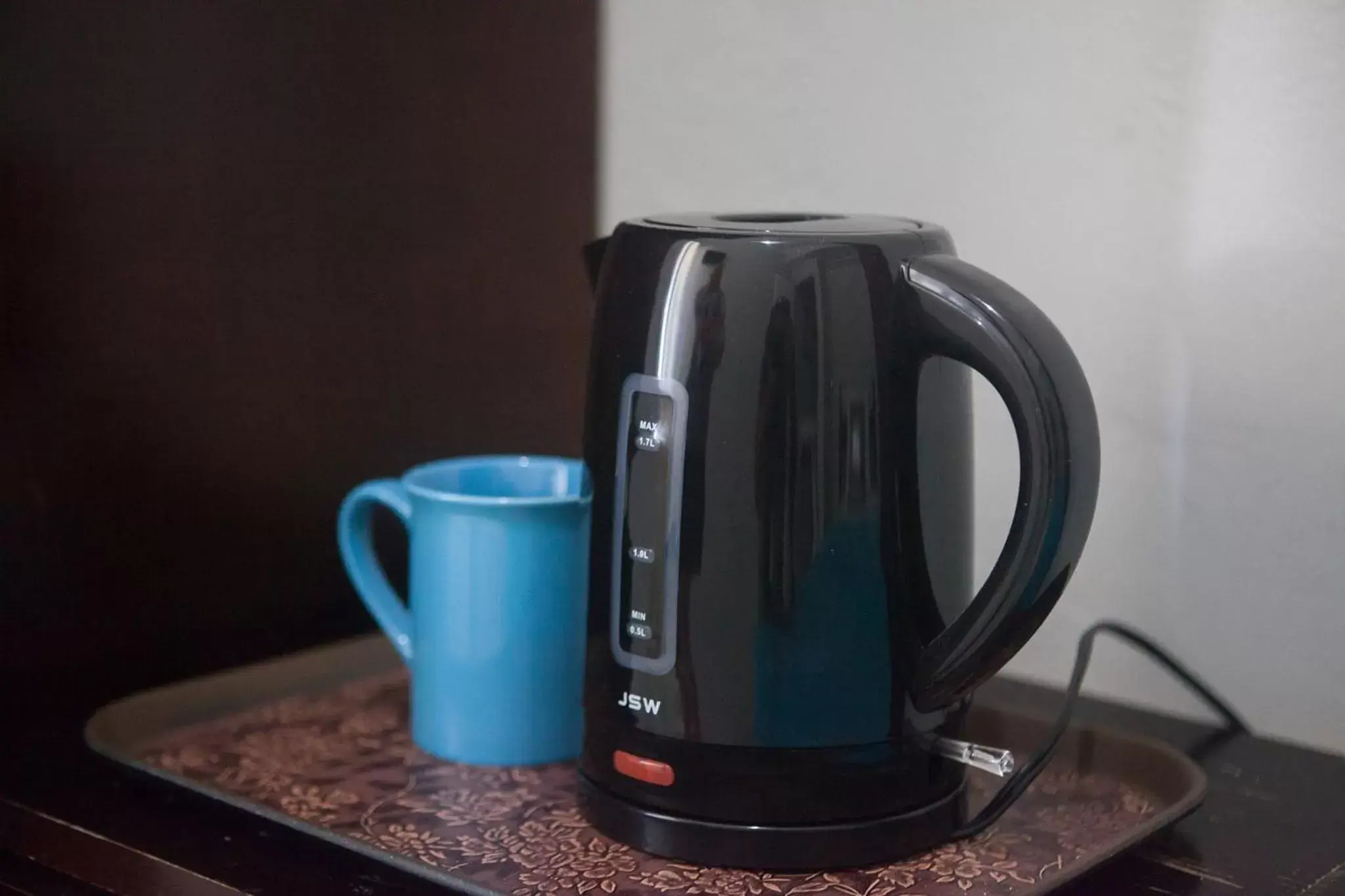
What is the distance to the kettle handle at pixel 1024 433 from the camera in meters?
0.48

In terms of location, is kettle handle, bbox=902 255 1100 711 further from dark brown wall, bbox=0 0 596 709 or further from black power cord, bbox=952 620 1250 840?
dark brown wall, bbox=0 0 596 709

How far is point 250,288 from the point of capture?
2.53 ft

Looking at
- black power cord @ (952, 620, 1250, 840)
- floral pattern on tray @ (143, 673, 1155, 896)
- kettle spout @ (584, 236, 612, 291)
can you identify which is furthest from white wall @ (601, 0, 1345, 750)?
kettle spout @ (584, 236, 612, 291)

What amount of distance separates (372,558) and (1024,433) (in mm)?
383

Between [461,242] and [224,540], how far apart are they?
0.79ft

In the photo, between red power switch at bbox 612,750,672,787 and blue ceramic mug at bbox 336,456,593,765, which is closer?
red power switch at bbox 612,750,672,787

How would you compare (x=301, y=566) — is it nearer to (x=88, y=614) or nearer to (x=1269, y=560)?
(x=88, y=614)

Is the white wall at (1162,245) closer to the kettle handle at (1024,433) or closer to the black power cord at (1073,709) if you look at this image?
the black power cord at (1073,709)

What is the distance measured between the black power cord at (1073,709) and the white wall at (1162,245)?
1 centimetres

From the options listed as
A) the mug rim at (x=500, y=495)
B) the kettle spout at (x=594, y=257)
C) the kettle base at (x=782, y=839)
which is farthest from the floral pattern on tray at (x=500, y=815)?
the kettle spout at (x=594, y=257)

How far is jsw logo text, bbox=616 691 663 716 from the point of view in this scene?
21.3 inches

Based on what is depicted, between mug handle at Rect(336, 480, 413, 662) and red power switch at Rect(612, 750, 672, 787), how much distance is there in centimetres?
18

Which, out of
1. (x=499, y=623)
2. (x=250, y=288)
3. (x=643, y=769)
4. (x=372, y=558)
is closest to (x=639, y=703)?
(x=643, y=769)

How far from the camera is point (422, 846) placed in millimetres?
564
